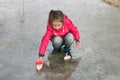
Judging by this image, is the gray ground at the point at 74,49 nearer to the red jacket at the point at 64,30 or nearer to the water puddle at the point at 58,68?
the water puddle at the point at 58,68

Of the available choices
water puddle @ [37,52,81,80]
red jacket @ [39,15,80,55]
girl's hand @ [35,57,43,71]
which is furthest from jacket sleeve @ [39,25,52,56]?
water puddle @ [37,52,81,80]

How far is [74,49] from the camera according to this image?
6.19 meters

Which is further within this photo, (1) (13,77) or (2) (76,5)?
(2) (76,5)

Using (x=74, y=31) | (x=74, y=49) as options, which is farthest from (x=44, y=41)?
(x=74, y=49)

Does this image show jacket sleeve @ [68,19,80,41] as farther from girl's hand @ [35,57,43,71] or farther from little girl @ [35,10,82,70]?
girl's hand @ [35,57,43,71]

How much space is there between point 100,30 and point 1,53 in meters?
2.13

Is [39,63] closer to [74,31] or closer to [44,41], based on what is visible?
[44,41]

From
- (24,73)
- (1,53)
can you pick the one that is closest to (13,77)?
(24,73)

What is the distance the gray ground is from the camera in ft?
17.3

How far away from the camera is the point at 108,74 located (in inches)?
202

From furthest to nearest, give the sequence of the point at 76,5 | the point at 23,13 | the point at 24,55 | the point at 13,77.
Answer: the point at 76,5 < the point at 23,13 < the point at 24,55 < the point at 13,77

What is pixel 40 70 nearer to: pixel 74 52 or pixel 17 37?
pixel 74 52

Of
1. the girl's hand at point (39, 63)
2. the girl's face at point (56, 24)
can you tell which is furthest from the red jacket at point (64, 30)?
the girl's hand at point (39, 63)

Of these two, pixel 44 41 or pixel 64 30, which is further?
pixel 64 30
